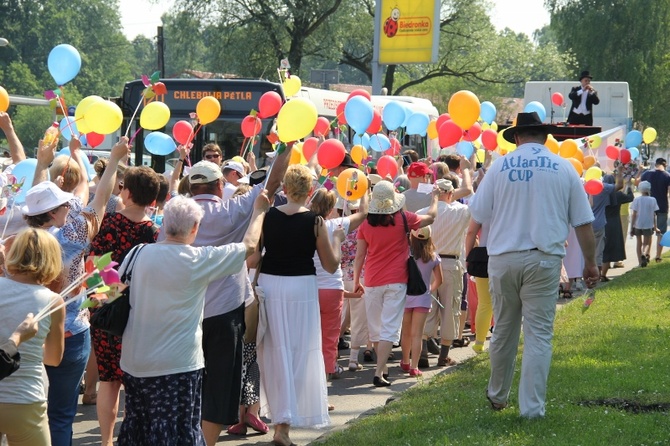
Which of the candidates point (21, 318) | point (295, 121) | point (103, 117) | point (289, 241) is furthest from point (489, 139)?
point (21, 318)

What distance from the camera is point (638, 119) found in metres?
54.3

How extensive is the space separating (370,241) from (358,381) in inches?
51.7

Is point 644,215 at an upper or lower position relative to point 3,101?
lower

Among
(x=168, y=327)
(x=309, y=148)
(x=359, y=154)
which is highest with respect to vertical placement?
(x=309, y=148)

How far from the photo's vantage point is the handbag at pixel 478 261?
9.08 metres

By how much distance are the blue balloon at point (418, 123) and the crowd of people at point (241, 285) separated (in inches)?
134

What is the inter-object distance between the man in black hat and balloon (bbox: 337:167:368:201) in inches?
600

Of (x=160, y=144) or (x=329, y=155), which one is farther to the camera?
(x=160, y=144)

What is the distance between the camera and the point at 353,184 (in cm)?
944

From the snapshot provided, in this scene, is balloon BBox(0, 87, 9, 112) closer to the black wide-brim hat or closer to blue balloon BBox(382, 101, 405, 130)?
the black wide-brim hat

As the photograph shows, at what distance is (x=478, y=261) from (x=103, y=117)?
3250mm

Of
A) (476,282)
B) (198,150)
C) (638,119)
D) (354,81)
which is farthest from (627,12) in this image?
(354,81)

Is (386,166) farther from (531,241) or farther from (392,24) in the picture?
(392,24)

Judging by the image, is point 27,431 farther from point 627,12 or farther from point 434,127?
point 627,12
